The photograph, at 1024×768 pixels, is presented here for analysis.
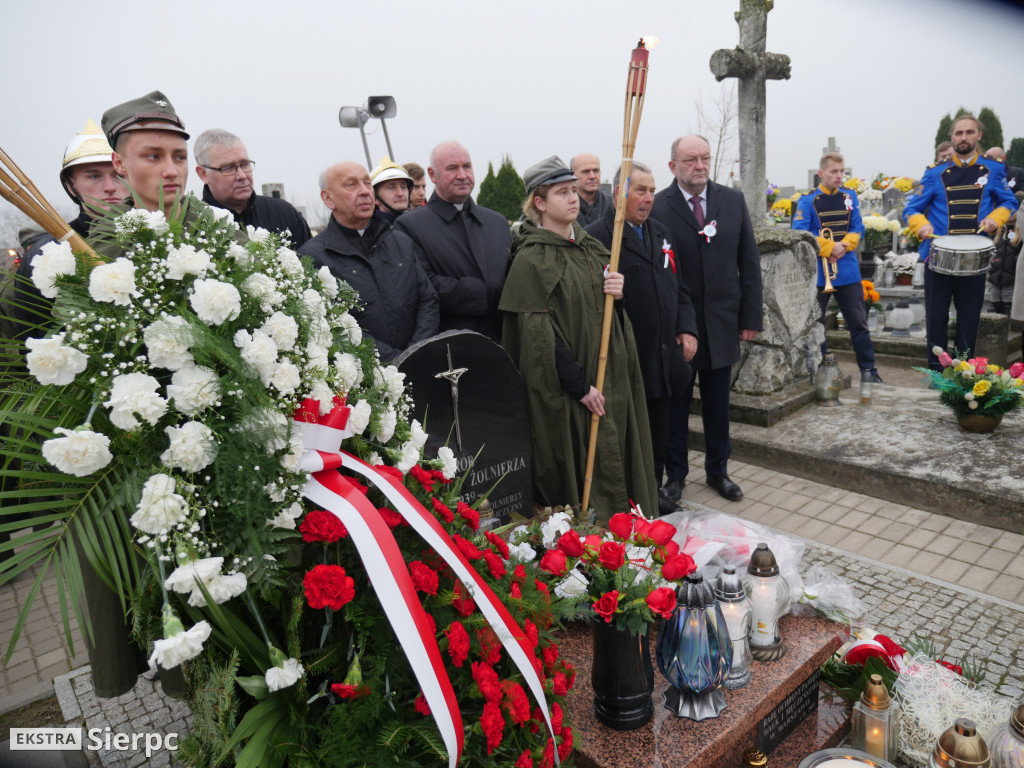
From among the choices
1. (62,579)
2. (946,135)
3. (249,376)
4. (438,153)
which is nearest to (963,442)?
(438,153)

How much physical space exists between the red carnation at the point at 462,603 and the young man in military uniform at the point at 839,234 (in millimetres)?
5886

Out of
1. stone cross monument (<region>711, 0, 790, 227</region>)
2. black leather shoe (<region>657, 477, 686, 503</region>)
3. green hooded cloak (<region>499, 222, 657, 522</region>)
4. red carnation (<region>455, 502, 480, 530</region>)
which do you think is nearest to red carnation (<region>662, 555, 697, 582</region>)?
red carnation (<region>455, 502, 480, 530</region>)

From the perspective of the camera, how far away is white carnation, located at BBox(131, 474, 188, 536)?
130 cm

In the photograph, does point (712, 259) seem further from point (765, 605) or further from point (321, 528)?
point (321, 528)

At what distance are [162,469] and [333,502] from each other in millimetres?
349

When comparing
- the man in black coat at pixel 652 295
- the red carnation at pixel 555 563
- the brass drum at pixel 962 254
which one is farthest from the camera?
the brass drum at pixel 962 254

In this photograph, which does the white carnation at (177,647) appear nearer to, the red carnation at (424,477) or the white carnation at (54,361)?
the white carnation at (54,361)

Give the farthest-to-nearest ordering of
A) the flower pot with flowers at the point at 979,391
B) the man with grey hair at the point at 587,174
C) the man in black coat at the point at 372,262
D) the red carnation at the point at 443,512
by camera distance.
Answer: the man with grey hair at the point at 587,174 < the flower pot with flowers at the point at 979,391 < the man in black coat at the point at 372,262 < the red carnation at the point at 443,512

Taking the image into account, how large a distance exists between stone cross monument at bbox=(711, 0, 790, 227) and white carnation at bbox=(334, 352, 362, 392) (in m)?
5.06

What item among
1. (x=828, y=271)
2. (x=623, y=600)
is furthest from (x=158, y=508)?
(x=828, y=271)

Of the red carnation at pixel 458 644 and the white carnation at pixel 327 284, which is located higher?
the white carnation at pixel 327 284

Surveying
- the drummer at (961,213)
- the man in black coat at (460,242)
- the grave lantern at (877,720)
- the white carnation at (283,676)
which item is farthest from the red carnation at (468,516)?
the drummer at (961,213)

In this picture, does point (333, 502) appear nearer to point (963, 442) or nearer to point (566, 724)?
point (566, 724)

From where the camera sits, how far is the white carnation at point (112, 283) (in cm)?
139
